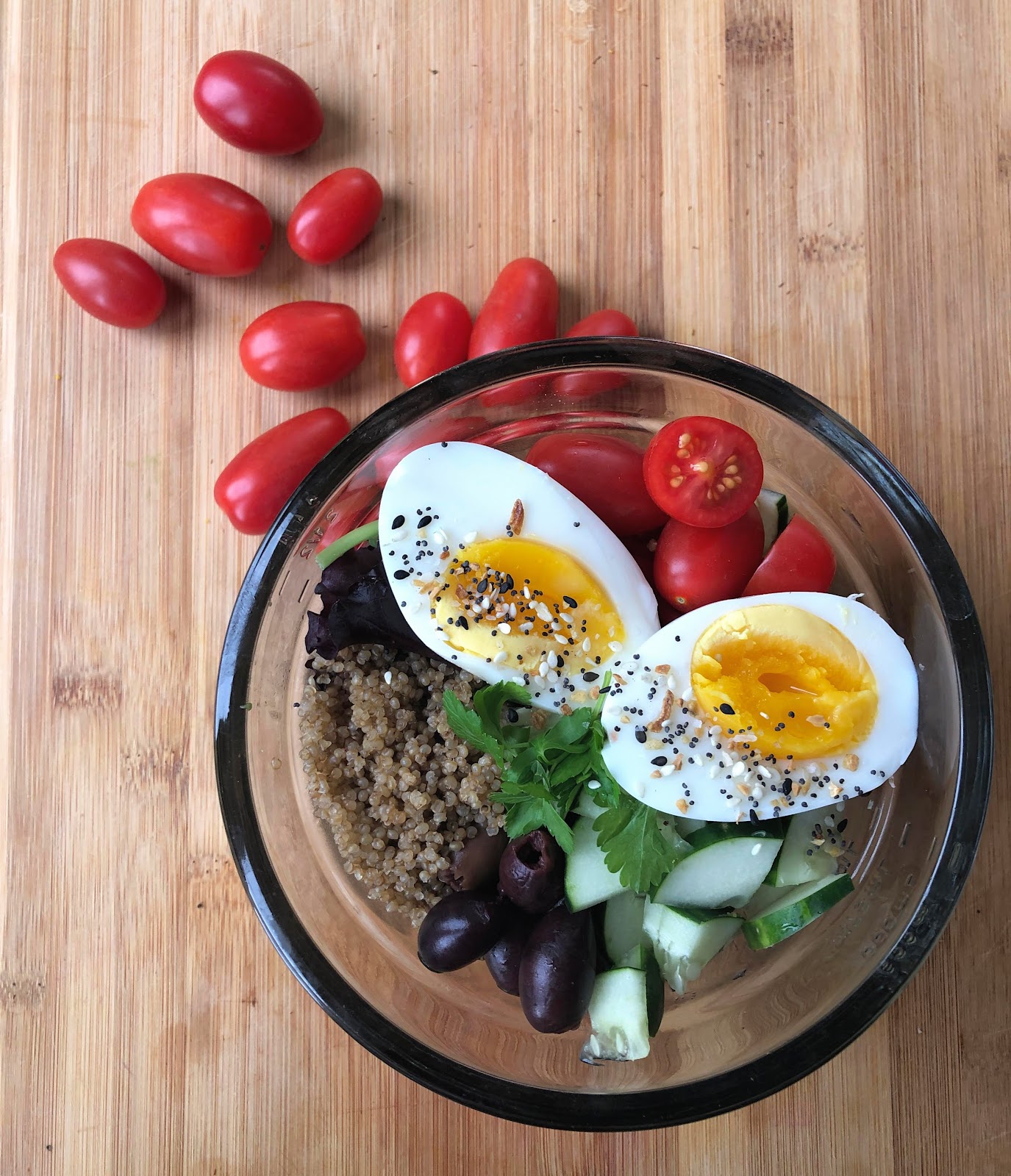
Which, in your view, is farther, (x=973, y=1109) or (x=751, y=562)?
(x=973, y=1109)

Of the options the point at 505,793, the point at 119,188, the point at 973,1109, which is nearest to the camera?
the point at 505,793

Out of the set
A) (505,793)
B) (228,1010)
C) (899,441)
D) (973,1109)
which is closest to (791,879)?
(505,793)

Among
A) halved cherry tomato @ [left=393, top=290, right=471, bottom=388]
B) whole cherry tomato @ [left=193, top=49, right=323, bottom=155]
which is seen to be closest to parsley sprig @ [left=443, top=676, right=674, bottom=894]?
halved cherry tomato @ [left=393, top=290, right=471, bottom=388]

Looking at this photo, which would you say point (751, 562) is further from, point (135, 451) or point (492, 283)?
point (135, 451)

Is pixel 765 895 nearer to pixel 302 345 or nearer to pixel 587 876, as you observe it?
pixel 587 876

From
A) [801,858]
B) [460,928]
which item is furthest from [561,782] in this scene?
[801,858]
